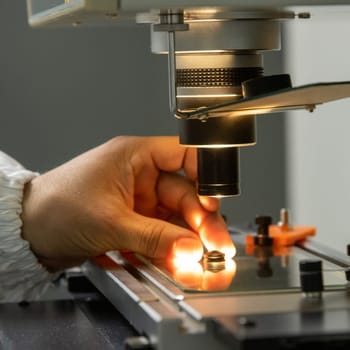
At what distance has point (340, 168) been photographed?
1941 millimetres

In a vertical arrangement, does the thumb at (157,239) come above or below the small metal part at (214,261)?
above

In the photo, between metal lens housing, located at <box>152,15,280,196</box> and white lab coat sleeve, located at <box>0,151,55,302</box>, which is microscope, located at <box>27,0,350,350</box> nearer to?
metal lens housing, located at <box>152,15,280,196</box>

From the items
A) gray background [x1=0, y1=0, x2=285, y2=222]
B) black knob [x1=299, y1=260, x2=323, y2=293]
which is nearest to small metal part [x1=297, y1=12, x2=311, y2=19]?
black knob [x1=299, y1=260, x2=323, y2=293]

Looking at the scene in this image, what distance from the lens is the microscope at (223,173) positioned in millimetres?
765

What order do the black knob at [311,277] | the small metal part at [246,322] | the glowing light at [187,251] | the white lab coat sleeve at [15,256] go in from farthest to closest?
the white lab coat sleeve at [15,256], the glowing light at [187,251], the black knob at [311,277], the small metal part at [246,322]

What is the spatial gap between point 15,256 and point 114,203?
15 cm

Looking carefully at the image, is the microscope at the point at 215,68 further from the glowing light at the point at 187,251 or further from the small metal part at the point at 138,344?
the small metal part at the point at 138,344

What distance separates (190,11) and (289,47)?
1.40 m

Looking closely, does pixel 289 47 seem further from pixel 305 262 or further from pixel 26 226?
pixel 305 262

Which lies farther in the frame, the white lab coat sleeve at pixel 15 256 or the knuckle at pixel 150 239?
the white lab coat sleeve at pixel 15 256

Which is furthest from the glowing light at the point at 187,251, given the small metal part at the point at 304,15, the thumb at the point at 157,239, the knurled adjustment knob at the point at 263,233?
the small metal part at the point at 304,15

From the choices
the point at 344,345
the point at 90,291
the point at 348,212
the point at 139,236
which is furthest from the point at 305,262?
the point at 348,212

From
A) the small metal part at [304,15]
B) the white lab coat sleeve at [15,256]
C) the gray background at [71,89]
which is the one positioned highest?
the small metal part at [304,15]

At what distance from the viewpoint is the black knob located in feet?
2.83
